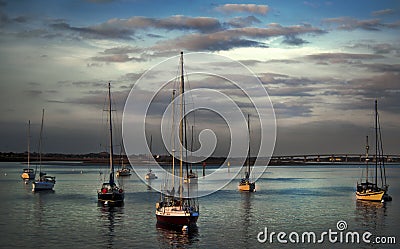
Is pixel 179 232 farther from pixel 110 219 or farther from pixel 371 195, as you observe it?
pixel 371 195

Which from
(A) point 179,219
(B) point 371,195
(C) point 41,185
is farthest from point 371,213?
(C) point 41,185

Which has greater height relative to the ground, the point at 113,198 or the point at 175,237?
the point at 113,198

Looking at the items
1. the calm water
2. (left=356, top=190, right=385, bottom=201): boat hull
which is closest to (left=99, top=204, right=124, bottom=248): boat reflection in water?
the calm water

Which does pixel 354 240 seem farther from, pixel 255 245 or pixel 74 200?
pixel 74 200

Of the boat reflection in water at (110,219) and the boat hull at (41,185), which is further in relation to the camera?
the boat hull at (41,185)

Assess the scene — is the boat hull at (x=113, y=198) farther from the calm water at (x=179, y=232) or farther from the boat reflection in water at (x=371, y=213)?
the boat reflection in water at (x=371, y=213)

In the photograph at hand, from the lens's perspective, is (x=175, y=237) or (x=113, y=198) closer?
(x=175, y=237)

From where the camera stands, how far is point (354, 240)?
140 feet

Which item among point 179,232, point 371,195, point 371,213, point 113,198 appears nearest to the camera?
point 179,232

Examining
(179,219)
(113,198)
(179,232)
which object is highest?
(179,219)

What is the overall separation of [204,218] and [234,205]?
603 inches

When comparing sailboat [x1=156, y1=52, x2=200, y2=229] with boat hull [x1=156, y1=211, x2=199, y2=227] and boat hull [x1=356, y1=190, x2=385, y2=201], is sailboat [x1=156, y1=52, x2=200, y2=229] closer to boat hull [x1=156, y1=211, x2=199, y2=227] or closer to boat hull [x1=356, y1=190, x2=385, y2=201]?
boat hull [x1=156, y1=211, x2=199, y2=227]

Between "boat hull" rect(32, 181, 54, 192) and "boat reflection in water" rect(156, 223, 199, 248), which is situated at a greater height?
"boat hull" rect(32, 181, 54, 192)

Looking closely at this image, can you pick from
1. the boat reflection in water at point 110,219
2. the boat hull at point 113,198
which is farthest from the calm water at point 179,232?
the boat hull at point 113,198
